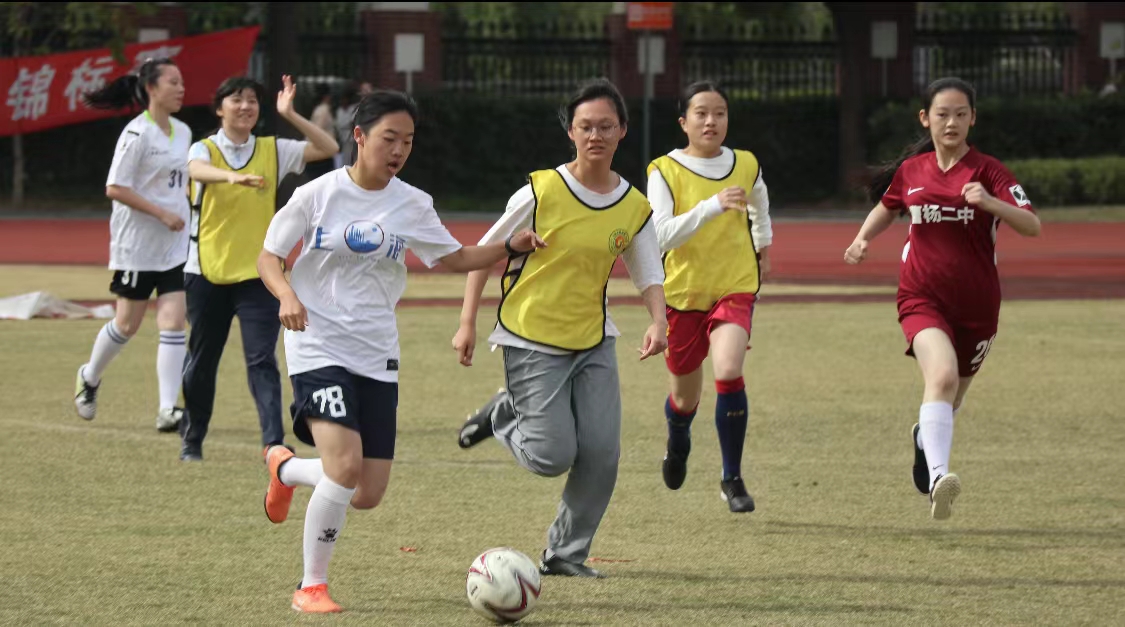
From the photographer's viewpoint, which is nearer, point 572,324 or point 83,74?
point 572,324

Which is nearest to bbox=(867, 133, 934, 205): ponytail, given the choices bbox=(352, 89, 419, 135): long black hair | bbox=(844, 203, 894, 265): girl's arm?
bbox=(844, 203, 894, 265): girl's arm

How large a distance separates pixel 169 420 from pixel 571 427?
14.6 ft

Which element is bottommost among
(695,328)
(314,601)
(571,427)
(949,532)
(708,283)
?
(949,532)

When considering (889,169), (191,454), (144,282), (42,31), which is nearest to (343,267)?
(889,169)

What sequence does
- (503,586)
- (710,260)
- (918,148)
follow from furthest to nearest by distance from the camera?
1. (710,260)
2. (918,148)
3. (503,586)

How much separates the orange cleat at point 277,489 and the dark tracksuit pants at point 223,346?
6.43 ft

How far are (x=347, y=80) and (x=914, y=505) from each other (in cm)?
2537

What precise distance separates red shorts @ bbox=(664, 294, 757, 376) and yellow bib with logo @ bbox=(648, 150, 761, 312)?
34 mm

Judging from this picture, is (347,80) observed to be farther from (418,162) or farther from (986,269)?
(986,269)

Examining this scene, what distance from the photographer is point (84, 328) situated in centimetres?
1548

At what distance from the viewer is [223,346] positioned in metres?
9.22

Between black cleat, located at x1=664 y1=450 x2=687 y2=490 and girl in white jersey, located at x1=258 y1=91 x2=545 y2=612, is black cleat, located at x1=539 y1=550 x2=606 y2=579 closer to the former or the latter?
girl in white jersey, located at x1=258 y1=91 x2=545 y2=612

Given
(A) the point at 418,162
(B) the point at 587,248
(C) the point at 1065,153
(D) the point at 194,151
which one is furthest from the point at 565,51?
(B) the point at 587,248

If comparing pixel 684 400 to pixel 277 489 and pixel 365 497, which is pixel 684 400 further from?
pixel 365 497
